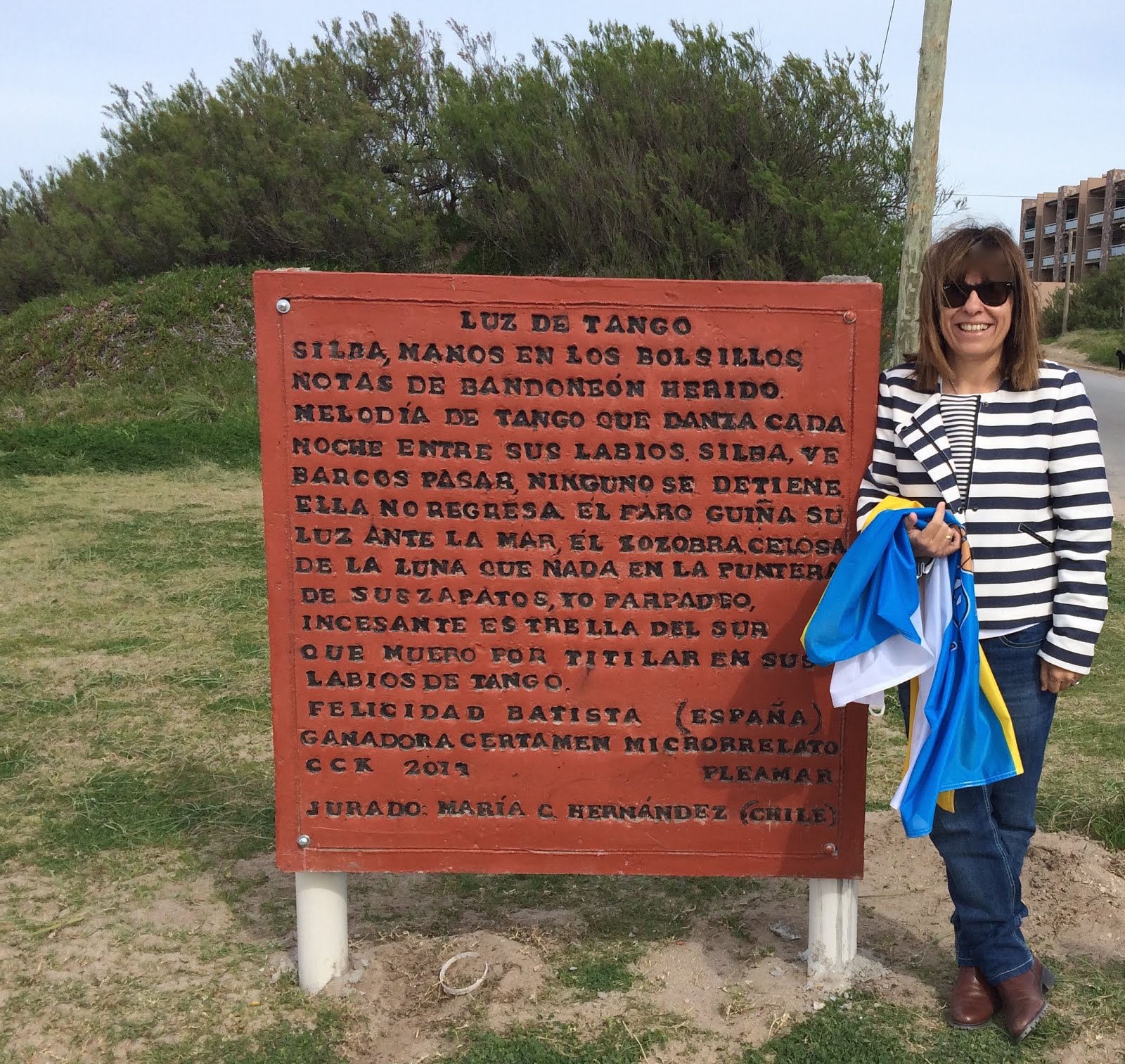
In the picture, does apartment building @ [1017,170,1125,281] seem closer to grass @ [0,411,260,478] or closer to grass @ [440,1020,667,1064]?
grass @ [0,411,260,478]

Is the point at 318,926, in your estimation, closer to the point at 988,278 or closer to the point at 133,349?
the point at 988,278

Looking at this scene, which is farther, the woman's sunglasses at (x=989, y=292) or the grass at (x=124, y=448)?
the grass at (x=124, y=448)

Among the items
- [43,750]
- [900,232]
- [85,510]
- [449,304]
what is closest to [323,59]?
[900,232]

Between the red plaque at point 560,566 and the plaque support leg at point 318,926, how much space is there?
87mm

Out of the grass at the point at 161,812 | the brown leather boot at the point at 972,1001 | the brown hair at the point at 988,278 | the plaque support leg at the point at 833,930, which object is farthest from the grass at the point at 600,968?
the brown hair at the point at 988,278

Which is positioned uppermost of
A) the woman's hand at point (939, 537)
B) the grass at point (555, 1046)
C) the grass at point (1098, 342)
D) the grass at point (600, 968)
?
the grass at point (1098, 342)

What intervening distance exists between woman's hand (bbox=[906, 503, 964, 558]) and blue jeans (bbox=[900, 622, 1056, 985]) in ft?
0.72

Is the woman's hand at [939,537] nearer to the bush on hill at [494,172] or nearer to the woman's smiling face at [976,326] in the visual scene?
the woman's smiling face at [976,326]

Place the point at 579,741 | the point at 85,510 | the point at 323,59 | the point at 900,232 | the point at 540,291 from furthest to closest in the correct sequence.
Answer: the point at 323,59 → the point at 900,232 → the point at 85,510 → the point at 579,741 → the point at 540,291

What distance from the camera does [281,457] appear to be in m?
2.34

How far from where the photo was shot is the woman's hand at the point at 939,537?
6.89 ft

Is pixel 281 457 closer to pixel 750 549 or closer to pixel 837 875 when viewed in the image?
pixel 750 549

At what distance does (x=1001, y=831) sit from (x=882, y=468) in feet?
2.56

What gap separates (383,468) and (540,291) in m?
0.49
